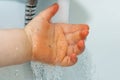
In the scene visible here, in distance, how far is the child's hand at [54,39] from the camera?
748 millimetres

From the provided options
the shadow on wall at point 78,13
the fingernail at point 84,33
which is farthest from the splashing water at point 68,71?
the fingernail at point 84,33

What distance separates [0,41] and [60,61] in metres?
0.19

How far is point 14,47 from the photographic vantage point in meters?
0.73

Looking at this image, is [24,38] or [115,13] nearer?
[24,38]

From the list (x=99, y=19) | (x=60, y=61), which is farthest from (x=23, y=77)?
(x=99, y=19)

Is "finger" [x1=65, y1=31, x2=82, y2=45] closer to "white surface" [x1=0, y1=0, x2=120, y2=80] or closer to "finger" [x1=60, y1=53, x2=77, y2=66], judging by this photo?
"finger" [x1=60, y1=53, x2=77, y2=66]

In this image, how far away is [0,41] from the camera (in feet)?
2.35

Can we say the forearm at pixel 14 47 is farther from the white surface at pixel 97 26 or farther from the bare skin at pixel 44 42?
the white surface at pixel 97 26

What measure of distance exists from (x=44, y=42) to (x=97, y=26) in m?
0.29

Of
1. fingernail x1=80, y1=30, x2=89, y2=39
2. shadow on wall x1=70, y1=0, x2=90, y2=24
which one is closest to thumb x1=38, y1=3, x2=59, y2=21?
fingernail x1=80, y1=30, x2=89, y2=39

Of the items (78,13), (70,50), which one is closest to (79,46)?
(70,50)

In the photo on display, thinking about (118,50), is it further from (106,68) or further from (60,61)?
(60,61)

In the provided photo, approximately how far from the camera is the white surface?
924mm

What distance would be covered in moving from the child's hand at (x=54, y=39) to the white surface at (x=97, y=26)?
189 mm
